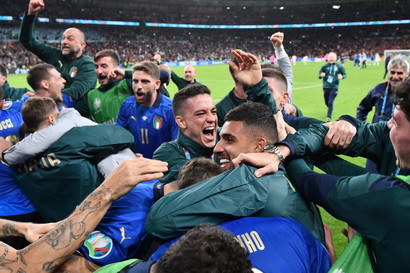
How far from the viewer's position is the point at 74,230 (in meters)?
1.72

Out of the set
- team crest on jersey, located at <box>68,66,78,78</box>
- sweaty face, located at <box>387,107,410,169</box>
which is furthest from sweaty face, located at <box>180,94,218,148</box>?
team crest on jersey, located at <box>68,66,78,78</box>

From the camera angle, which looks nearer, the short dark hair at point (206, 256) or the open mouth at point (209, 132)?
the short dark hair at point (206, 256)

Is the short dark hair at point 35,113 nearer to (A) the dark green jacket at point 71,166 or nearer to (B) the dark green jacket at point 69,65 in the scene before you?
(A) the dark green jacket at point 71,166

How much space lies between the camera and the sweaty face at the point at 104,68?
534 cm

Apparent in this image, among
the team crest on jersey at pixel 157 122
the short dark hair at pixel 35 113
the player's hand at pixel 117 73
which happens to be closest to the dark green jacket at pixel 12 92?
the player's hand at pixel 117 73

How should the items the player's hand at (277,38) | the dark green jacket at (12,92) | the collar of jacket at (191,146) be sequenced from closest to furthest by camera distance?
the collar of jacket at (191,146) → the player's hand at (277,38) → the dark green jacket at (12,92)

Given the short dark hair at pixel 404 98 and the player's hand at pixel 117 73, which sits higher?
the player's hand at pixel 117 73

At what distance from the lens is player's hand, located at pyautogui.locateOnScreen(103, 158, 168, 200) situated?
5.86ft

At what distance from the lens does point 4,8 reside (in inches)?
1686

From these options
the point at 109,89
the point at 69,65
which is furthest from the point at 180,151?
the point at 69,65

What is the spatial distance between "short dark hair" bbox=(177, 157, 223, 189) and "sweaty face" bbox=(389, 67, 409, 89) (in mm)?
4151

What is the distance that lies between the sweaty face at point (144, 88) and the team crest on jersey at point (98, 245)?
2921mm

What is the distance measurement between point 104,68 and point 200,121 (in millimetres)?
2743

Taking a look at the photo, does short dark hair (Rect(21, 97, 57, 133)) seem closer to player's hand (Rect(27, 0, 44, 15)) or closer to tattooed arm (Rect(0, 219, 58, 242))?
tattooed arm (Rect(0, 219, 58, 242))
